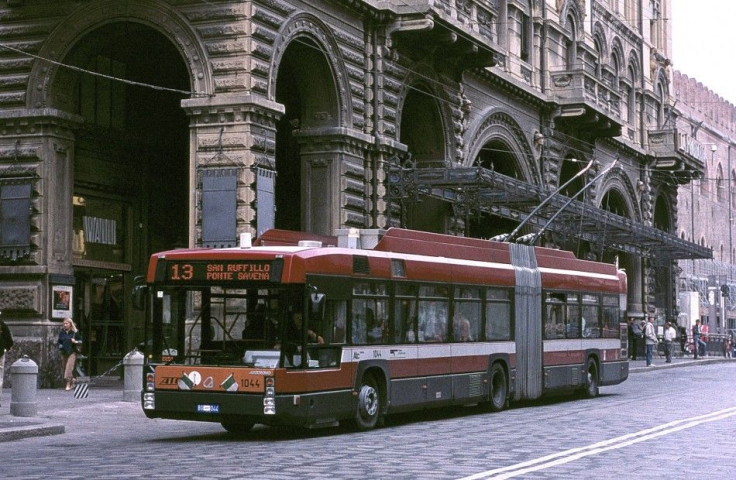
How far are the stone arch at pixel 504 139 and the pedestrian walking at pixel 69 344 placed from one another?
551 inches

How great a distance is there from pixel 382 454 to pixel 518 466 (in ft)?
6.63

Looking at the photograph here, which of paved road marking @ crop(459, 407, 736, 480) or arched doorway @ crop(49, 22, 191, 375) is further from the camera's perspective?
arched doorway @ crop(49, 22, 191, 375)

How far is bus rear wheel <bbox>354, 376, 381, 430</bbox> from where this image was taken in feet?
60.2

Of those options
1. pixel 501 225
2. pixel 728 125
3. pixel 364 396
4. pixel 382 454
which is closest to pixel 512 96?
pixel 501 225

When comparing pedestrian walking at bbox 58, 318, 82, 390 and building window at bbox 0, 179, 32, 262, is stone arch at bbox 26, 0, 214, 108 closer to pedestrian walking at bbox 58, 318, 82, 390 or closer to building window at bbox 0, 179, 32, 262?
building window at bbox 0, 179, 32, 262

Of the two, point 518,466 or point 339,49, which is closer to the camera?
point 518,466

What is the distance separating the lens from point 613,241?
160ft

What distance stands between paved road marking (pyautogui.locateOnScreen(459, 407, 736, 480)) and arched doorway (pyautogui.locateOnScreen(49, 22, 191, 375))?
1445cm

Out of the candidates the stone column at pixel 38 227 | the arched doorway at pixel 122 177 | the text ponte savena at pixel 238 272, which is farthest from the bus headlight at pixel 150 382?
the arched doorway at pixel 122 177

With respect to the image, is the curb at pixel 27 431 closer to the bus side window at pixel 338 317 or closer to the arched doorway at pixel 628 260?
the bus side window at pixel 338 317

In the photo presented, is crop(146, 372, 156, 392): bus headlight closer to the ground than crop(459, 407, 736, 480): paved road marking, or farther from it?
farther from it

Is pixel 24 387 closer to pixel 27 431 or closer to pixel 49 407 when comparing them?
pixel 27 431

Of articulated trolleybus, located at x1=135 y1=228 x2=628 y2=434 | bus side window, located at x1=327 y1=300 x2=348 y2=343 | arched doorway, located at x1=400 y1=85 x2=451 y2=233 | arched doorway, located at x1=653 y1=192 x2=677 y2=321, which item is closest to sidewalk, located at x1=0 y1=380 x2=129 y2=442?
articulated trolleybus, located at x1=135 y1=228 x2=628 y2=434

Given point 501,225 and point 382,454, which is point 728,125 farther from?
point 382,454
